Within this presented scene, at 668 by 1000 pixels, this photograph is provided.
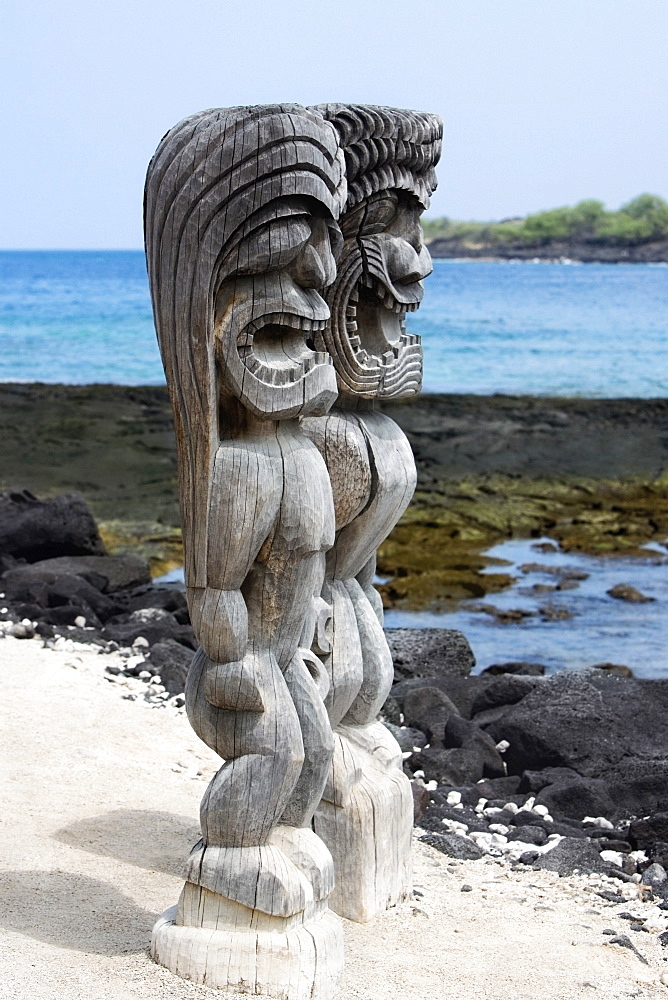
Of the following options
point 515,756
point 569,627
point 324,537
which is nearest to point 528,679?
point 515,756

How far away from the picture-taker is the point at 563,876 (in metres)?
5.32

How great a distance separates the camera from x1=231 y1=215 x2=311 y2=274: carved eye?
11.7ft

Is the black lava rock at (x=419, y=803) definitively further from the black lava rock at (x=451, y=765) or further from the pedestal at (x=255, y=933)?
the pedestal at (x=255, y=933)

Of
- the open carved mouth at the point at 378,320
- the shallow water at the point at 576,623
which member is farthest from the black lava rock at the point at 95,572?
the open carved mouth at the point at 378,320

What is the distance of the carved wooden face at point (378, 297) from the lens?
4348 mm

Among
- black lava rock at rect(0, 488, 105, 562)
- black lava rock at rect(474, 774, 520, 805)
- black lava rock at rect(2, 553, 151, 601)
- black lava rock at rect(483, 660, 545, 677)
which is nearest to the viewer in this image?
black lava rock at rect(474, 774, 520, 805)

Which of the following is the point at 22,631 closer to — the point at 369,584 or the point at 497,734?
the point at 497,734

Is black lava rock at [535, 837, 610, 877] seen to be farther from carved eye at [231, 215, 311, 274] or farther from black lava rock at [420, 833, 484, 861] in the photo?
carved eye at [231, 215, 311, 274]

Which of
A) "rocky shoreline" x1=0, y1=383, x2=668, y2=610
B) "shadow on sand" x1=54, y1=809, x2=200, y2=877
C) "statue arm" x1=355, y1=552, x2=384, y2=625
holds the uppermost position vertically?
"statue arm" x1=355, y1=552, x2=384, y2=625

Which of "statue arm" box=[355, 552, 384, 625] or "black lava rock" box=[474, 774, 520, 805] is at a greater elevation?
"statue arm" box=[355, 552, 384, 625]

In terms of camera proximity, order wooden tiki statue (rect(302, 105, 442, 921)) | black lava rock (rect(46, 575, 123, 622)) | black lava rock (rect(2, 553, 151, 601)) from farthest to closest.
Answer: black lava rock (rect(2, 553, 151, 601)) → black lava rock (rect(46, 575, 123, 622)) → wooden tiki statue (rect(302, 105, 442, 921))

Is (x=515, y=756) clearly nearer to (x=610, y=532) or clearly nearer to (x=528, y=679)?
(x=528, y=679)

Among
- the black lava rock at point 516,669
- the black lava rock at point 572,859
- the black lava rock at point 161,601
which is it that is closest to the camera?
the black lava rock at point 572,859

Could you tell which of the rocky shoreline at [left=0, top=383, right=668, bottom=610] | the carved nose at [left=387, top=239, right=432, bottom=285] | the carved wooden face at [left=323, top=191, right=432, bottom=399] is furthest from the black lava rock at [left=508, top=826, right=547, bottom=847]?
the rocky shoreline at [left=0, top=383, right=668, bottom=610]
